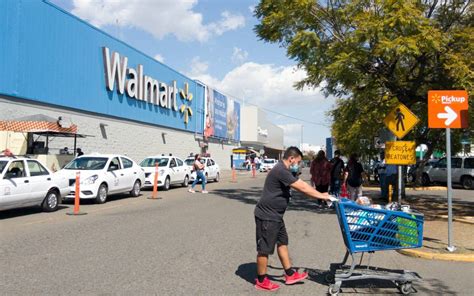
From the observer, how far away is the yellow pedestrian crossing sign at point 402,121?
1220 cm

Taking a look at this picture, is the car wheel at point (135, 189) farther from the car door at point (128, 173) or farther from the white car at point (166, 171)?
the white car at point (166, 171)

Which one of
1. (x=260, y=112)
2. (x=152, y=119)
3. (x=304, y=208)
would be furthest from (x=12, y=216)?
(x=260, y=112)

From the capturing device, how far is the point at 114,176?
1722 cm

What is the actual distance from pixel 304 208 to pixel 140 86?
19915 millimetres

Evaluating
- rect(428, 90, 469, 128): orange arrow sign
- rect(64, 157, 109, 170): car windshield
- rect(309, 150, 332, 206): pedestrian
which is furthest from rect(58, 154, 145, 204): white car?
rect(428, 90, 469, 128): orange arrow sign

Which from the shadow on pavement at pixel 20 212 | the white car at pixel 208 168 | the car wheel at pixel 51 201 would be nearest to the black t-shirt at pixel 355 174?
the car wheel at pixel 51 201

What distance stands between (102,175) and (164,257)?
922cm

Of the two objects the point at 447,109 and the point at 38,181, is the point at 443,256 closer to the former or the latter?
the point at 447,109

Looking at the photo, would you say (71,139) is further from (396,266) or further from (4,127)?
(396,266)

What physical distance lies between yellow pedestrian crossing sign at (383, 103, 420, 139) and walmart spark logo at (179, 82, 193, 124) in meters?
30.4

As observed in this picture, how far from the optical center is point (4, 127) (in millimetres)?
19094

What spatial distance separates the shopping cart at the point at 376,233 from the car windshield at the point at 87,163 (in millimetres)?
12481

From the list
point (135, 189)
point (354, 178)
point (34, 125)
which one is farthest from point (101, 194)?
point (354, 178)

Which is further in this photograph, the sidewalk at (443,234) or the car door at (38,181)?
the car door at (38,181)
